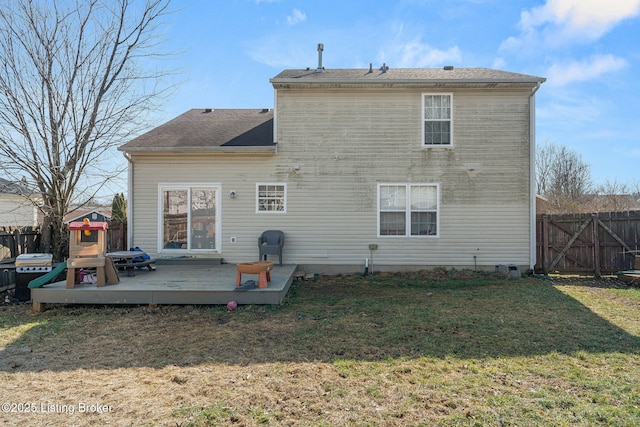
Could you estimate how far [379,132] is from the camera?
29.9ft

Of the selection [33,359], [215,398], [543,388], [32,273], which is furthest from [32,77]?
[543,388]

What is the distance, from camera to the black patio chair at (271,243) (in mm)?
8742

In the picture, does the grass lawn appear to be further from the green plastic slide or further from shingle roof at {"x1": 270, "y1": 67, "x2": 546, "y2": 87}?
shingle roof at {"x1": 270, "y1": 67, "x2": 546, "y2": 87}

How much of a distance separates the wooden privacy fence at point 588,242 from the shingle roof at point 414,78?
12.5ft

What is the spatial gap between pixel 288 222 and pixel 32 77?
670 cm

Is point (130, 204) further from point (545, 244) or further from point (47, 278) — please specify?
point (545, 244)

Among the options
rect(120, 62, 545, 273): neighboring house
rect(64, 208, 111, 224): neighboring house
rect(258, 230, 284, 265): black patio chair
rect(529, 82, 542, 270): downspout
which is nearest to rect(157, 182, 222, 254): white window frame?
rect(120, 62, 545, 273): neighboring house

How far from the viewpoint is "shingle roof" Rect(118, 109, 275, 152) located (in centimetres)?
881

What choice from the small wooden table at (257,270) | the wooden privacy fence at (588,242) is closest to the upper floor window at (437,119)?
the wooden privacy fence at (588,242)

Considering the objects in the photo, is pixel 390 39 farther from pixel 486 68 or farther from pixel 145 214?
pixel 145 214

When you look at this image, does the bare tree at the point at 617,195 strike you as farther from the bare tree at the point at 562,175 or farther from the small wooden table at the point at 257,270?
the small wooden table at the point at 257,270

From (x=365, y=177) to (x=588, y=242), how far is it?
608cm

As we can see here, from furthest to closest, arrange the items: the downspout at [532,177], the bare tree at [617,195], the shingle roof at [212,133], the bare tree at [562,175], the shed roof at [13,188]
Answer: the bare tree at [562,175]
the bare tree at [617,195]
the downspout at [532,177]
the shingle roof at [212,133]
the shed roof at [13,188]

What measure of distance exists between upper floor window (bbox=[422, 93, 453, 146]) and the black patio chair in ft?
14.7
